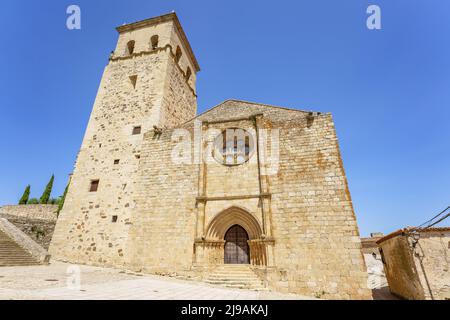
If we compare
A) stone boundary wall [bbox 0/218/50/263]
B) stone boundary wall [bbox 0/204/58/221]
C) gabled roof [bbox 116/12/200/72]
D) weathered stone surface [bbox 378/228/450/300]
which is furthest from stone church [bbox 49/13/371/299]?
stone boundary wall [bbox 0/204/58/221]

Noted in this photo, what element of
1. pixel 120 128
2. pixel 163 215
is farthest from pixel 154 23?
pixel 163 215

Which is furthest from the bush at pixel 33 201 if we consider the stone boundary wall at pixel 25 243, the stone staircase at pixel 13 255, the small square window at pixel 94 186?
the small square window at pixel 94 186

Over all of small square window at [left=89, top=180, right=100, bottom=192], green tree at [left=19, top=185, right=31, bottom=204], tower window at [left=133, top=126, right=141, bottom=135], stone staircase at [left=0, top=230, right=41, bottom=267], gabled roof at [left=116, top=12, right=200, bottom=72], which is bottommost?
stone staircase at [left=0, top=230, right=41, bottom=267]

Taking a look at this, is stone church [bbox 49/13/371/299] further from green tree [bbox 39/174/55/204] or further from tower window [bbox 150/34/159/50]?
green tree [bbox 39/174/55/204]

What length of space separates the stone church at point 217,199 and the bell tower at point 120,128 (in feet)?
0.19

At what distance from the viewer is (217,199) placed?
29.1 feet

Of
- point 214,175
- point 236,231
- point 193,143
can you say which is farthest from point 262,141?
point 236,231

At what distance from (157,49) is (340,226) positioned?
1318cm

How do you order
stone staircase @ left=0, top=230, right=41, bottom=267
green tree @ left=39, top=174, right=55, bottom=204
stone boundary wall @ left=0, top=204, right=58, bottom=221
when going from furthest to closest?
green tree @ left=39, top=174, right=55, bottom=204 → stone boundary wall @ left=0, top=204, right=58, bottom=221 → stone staircase @ left=0, top=230, right=41, bottom=267

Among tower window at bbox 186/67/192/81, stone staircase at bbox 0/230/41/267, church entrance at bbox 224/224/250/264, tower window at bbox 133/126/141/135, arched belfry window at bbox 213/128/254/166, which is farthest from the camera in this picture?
tower window at bbox 186/67/192/81

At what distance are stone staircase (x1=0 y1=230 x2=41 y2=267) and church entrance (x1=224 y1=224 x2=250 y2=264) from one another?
7.06 m

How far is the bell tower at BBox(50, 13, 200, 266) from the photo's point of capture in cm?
966

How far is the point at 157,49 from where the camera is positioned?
13.5 m

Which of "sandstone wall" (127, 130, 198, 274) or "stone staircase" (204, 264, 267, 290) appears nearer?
"stone staircase" (204, 264, 267, 290)
